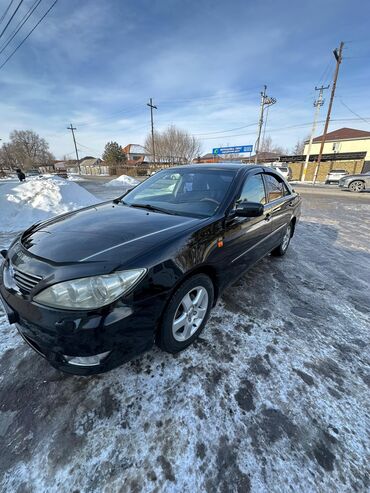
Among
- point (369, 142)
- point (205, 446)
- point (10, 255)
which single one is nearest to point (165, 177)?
point (10, 255)

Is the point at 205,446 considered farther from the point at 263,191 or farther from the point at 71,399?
the point at 263,191

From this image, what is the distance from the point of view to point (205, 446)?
138cm

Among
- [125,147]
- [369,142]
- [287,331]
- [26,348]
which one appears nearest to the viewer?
[26,348]

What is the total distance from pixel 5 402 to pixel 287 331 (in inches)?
97.4

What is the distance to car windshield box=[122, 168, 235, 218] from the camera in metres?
2.33

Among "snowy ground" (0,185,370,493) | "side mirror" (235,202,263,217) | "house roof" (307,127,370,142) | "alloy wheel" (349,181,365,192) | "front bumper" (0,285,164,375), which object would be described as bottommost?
"alloy wheel" (349,181,365,192)

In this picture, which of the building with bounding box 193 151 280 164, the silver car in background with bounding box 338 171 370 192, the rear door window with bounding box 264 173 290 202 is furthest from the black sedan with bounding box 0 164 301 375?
A: the building with bounding box 193 151 280 164

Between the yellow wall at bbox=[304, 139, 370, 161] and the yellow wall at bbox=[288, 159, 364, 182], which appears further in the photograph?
the yellow wall at bbox=[304, 139, 370, 161]

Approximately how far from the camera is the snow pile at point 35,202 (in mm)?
6266

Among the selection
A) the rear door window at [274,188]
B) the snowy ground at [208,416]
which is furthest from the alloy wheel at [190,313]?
the rear door window at [274,188]

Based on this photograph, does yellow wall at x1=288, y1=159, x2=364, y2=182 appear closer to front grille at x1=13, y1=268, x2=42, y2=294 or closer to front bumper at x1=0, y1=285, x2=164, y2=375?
front bumper at x1=0, y1=285, x2=164, y2=375

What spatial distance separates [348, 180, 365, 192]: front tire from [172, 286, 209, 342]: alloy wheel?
1795 cm

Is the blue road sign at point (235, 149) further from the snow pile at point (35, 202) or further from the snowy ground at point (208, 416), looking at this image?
the snowy ground at point (208, 416)

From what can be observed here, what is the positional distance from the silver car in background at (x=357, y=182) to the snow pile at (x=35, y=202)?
1655 centimetres
